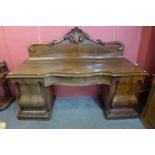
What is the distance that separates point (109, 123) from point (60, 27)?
137 centimetres

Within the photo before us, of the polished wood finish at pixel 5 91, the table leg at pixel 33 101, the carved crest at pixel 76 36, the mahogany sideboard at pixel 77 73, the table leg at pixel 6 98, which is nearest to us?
the mahogany sideboard at pixel 77 73

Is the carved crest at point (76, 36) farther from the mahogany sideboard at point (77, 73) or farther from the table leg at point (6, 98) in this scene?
the table leg at point (6, 98)

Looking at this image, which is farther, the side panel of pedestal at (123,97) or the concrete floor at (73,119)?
the concrete floor at (73,119)

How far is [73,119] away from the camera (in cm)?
172

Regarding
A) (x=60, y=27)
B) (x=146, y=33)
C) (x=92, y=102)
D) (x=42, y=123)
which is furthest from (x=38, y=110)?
(x=146, y=33)

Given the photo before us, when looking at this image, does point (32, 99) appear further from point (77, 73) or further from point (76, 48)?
point (76, 48)

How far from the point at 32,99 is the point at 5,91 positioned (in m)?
0.73

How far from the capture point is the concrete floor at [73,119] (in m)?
1.60

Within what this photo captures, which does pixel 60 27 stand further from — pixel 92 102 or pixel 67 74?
pixel 92 102

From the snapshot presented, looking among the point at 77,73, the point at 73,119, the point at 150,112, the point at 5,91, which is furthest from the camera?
the point at 5,91

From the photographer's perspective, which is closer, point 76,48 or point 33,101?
point 33,101

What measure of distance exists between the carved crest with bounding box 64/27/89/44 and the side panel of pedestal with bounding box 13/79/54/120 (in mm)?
673

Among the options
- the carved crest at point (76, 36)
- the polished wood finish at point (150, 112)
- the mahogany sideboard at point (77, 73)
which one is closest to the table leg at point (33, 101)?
the mahogany sideboard at point (77, 73)

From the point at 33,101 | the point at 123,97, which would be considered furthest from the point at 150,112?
the point at 33,101
